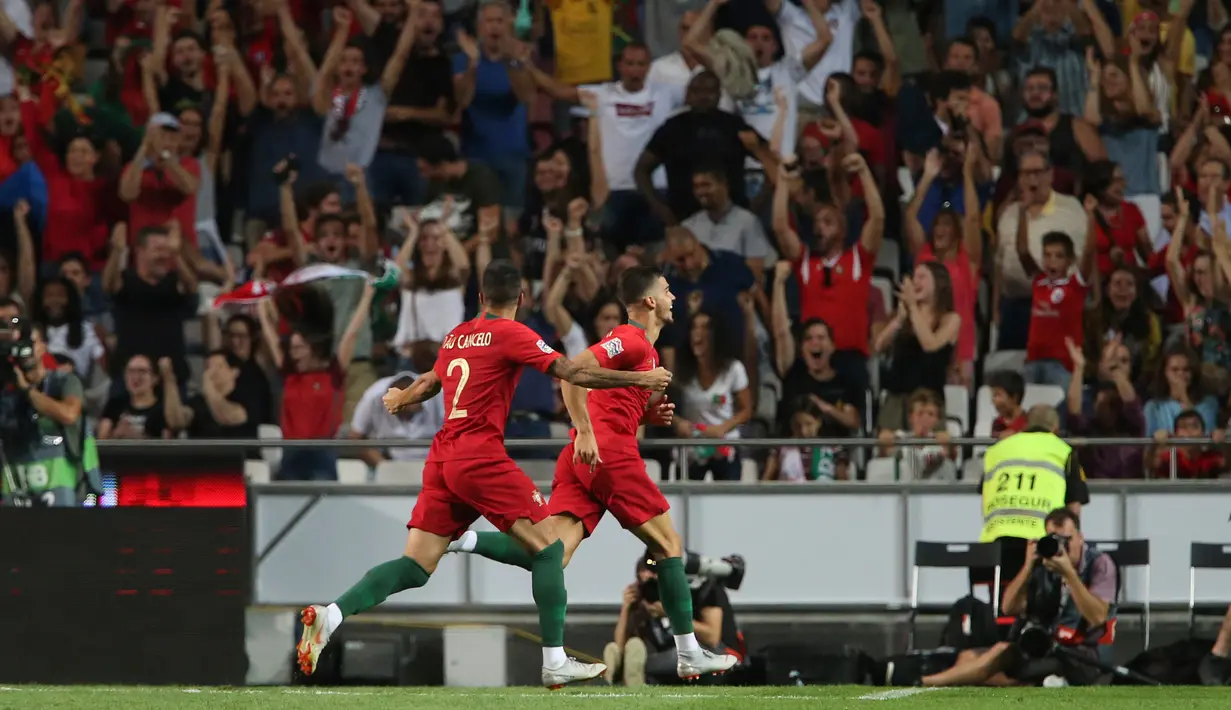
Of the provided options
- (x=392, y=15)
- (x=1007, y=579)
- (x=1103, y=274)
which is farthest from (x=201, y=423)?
(x=1103, y=274)

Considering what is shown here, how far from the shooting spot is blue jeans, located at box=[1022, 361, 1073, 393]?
43.2 ft

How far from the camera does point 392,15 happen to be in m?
14.9

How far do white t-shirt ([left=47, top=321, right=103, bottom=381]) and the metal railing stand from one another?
1672 mm

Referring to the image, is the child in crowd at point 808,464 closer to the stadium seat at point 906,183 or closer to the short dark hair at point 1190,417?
the short dark hair at point 1190,417

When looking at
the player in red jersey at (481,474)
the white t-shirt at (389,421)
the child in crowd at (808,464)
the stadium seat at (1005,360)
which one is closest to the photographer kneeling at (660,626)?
the child in crowd at (808,464)

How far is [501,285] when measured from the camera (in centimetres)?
804

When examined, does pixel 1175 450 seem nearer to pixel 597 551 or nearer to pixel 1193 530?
pixel 1193 530

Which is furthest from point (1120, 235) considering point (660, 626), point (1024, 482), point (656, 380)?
point (656, 380)

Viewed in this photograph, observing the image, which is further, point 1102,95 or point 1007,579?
point 1102,95

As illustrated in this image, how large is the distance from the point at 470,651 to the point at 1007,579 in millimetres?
3377

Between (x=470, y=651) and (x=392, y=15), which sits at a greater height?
(x=392, y=15)

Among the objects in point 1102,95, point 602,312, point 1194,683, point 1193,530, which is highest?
point 1102,95

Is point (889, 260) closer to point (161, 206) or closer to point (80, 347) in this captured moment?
point (161, 206)

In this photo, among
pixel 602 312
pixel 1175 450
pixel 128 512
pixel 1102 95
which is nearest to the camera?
pixel 128 512
